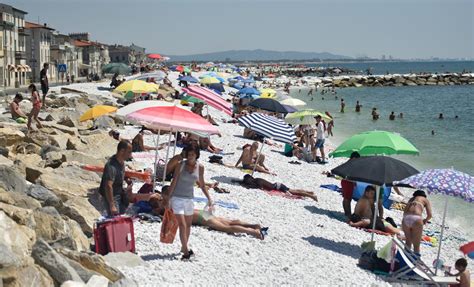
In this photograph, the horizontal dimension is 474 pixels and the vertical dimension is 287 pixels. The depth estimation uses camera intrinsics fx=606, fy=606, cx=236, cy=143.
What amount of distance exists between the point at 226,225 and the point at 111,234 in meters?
2.33

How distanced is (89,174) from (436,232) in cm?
697

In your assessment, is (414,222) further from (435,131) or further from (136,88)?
(435,131)

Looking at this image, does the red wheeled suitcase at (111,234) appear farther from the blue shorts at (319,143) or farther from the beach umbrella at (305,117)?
the beach umbrella at (305,117)

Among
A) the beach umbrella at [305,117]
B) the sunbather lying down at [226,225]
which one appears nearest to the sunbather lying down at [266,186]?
the sunbather lying down at [226,225]

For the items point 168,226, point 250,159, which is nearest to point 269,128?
point 250,159

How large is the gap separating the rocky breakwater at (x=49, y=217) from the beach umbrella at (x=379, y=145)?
4.69 meters

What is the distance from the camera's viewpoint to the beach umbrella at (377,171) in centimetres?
911

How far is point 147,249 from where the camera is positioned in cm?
780

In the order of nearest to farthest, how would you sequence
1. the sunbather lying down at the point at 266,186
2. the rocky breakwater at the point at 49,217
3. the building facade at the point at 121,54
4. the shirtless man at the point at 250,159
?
the rocky breakwater at the point at 49,217 → the sunbather lying down at the point at 266,186 → the shirtless man at the point at 250,159 → the building facade at the point at 121,54

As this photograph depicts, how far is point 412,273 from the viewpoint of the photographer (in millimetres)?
8312

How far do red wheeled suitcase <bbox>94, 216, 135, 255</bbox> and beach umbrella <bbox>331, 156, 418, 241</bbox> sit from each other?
12.0 feet

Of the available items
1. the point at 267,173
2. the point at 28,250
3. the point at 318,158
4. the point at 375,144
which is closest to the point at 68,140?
the point at 267,173

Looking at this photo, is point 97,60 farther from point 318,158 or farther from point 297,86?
point 318,158

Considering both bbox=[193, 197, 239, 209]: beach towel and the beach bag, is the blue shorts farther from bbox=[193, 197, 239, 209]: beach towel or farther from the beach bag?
the beach bag
